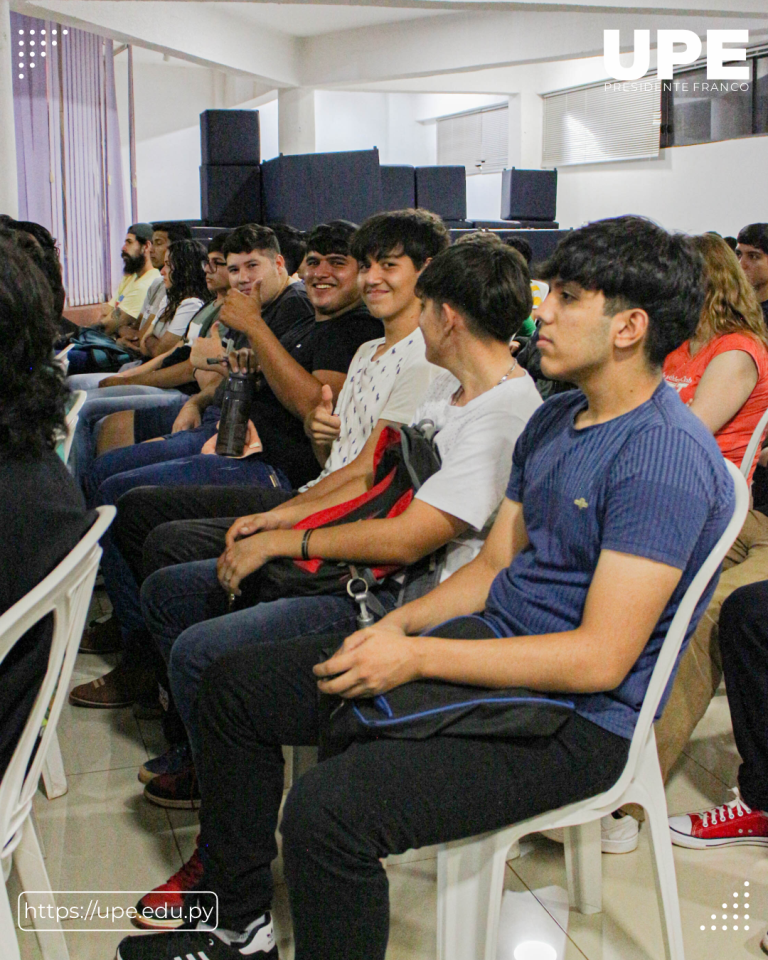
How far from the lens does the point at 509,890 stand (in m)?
1.60

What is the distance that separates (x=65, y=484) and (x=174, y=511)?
1.03m

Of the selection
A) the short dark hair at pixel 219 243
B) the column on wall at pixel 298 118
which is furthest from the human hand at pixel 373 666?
the column on wall at pixel 298 118

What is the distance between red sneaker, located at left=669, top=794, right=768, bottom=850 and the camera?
1.74 meters

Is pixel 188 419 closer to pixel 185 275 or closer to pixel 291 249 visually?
pixel 291 249

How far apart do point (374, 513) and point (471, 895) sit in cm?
68

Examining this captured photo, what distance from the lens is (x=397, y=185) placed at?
30.1 feet

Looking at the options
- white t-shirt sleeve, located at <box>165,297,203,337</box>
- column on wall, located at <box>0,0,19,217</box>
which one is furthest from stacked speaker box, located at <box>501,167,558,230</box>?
white t-shirt sleeve, located at <box>165,297,203,337</box>

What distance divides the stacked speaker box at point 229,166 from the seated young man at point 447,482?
6.85m

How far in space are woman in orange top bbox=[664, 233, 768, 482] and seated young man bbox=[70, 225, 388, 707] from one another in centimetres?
80

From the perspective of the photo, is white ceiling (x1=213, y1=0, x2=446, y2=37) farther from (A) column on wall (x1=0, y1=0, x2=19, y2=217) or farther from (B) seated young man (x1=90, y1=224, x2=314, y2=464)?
(B) seated young man (x1=90, y1=224, x2=314, y2=464)

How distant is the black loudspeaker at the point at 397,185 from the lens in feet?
29.9

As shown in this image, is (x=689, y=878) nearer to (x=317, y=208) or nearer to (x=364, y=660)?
(x=364, y=660)

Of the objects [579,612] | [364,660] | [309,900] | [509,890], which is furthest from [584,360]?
[509,890]

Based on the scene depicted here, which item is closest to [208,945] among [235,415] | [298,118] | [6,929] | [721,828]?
[6,929]
